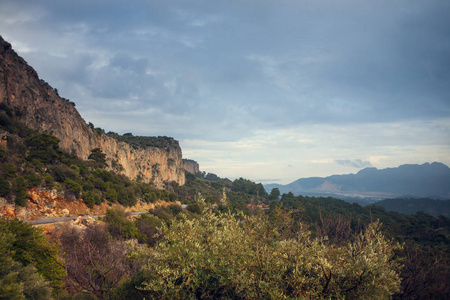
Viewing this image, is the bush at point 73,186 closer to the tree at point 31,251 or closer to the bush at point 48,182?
the bush at point 48,182

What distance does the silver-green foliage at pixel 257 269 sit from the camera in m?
7.32

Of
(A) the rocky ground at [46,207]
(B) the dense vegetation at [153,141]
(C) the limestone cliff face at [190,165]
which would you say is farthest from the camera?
(C) the limestone cliff face at [190,165]

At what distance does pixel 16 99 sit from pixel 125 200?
954 inches

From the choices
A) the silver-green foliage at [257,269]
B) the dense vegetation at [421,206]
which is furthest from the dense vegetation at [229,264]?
the dense vegetation at [421,206]

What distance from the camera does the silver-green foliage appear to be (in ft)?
24.0

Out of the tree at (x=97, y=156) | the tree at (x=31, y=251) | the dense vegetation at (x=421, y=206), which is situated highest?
the tree at (x=97, y=156)

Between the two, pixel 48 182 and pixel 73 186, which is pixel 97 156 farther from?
pixel 48 182

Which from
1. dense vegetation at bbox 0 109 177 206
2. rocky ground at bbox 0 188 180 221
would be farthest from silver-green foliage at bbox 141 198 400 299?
dense vegetation at bbox 0 109 177 206

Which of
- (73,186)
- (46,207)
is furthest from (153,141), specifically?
(46,207)

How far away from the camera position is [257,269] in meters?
8.04

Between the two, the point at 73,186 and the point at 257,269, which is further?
the point at 73,186

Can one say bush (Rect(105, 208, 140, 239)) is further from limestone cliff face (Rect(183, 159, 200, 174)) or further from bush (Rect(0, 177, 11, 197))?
limestone cliff face (Rect(183, 159, 200, 174))

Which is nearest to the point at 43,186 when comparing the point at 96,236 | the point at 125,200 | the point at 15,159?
the point at 15,159

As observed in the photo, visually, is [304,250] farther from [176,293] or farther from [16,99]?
[16,99]
